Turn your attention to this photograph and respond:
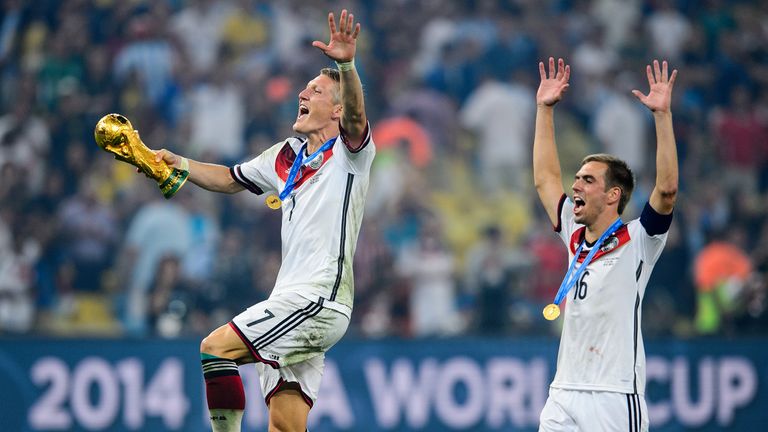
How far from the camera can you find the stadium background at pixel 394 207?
1158 centimetres

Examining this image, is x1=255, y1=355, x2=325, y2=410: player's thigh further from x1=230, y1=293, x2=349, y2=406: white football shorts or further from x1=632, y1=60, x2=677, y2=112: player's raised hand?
x1=632, y1=60, x2=677, y2=112: player's raised hand

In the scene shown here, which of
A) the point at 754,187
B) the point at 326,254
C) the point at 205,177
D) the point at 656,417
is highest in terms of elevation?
the point at 754,187

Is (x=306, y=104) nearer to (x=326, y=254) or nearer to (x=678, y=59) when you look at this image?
(x=326, y=254)

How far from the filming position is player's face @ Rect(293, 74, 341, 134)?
7.30 m

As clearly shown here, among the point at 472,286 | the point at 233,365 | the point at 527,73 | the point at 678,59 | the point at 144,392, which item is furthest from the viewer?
the point at 678,59

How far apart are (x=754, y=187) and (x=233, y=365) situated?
10923 millimetres

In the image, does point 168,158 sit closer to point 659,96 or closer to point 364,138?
point 364,138

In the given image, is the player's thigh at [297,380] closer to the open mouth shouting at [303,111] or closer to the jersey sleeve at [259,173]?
the jersey sleeve at [259,173]

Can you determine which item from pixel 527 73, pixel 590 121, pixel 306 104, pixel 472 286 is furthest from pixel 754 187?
pixel 306 104

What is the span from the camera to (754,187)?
52.9 ft

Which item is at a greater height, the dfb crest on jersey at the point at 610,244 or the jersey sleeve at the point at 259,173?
the jersey sleeve at the point at 259,173

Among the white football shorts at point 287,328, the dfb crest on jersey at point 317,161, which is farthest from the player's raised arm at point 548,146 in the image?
the white football shorts at point 287,328

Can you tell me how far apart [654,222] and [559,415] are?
1165mm

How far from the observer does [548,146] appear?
7.36m
